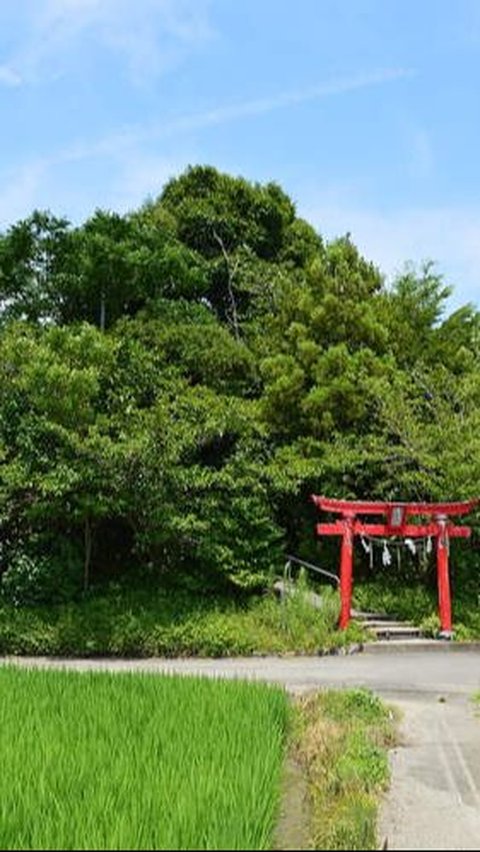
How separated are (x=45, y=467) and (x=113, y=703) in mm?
6964

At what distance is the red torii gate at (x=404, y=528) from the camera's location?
13102 mm

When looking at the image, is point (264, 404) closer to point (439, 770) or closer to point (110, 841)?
point (439, 770)

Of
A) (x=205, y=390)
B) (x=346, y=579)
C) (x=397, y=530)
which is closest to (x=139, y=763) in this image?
(x=346, y=579)

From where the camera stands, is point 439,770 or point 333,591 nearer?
point 439,770

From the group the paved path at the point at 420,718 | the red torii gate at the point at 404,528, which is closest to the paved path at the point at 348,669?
the paved path at the point at 420,718

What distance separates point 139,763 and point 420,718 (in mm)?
3838

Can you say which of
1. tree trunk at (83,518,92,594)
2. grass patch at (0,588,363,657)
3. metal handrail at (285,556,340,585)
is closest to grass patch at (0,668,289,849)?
grass patch at (0,588,363,657)

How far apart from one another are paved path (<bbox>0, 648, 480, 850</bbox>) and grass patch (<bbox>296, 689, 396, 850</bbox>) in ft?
0.50

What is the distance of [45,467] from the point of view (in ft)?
41.9

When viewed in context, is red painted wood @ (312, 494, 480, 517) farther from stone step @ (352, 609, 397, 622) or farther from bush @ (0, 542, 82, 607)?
bush @ (0, 542, 82, 607)

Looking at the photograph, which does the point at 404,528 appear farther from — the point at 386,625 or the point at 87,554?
the point at 87,554

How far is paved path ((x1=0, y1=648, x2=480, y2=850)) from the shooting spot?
4715 mm

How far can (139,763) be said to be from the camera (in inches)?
179

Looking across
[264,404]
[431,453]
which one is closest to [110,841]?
[431,453]
